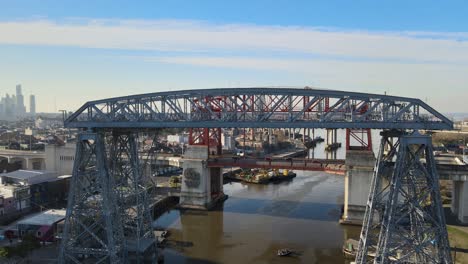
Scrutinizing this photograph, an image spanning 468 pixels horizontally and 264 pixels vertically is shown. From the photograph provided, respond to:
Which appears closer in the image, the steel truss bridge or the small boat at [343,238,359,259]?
the steel truss bridge

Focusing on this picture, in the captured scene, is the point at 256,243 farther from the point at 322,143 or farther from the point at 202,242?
the point at 322,143

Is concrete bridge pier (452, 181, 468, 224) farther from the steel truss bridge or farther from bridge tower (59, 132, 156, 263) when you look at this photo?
bridge tower (59, 132, 156, 263)

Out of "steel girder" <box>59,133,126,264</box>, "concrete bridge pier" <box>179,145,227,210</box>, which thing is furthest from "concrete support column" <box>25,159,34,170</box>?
"steel girder" <box>59,133,126,264</box>

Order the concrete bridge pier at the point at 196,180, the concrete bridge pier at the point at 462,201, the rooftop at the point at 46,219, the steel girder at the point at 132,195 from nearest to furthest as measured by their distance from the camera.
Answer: the steel girder at the point at 132,195, the rooftop at the point at 46,219, the concrete bridge pier at the point at 462,201, the concrete bridge pier at the point at 196,180

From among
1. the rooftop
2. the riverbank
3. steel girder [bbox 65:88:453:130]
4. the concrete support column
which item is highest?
steel girder [bbox 65:88:453:130]

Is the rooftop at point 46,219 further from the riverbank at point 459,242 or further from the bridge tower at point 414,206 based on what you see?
the riverbank at point 459,242

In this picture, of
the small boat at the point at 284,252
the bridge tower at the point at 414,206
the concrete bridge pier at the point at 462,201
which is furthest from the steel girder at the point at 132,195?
the concrete bridge pier at the point at 462,201

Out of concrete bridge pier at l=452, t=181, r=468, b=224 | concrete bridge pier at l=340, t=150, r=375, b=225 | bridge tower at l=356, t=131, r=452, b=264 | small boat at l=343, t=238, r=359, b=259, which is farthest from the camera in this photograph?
concrete bridge pier at l=340, t=150, r=375, b=225
